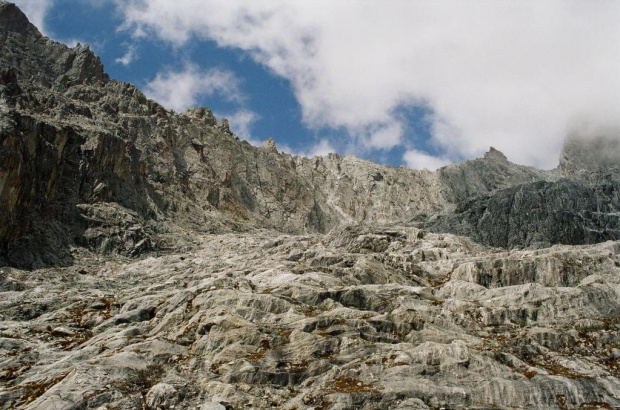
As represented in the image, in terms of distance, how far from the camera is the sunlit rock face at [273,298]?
42500 mm

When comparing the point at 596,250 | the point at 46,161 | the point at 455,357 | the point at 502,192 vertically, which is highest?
the point at 502,192

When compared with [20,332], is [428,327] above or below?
above

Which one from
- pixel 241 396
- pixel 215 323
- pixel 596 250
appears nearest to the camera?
pixel 241 396

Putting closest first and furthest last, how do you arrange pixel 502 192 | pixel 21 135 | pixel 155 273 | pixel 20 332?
1. pixel 20 332
2. pixel 155 273
3. pixel 21 135
4. pixel 502 192

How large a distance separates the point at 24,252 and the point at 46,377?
5694cm

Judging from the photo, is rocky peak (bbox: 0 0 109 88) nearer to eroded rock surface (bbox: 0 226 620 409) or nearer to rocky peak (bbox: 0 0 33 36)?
Answer: rocky peak (bbox: 0 0 33 36)

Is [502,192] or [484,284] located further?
[502,192]

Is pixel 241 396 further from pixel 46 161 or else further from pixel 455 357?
pixel 46 161

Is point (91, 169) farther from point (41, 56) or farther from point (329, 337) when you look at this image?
point (329, 337)

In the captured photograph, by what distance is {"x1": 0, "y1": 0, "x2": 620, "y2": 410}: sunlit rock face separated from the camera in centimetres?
4250

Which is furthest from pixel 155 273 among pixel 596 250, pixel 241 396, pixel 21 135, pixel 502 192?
pixel 502 192

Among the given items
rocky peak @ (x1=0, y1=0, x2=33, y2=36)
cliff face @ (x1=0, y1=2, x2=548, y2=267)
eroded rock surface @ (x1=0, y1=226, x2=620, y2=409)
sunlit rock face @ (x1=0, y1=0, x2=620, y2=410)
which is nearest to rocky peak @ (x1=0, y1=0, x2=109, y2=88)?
rocky peak @ (x1=0, y1=0, x2=33, y2=36)

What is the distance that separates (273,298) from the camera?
5828 centimetres

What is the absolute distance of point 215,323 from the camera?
170 feet
